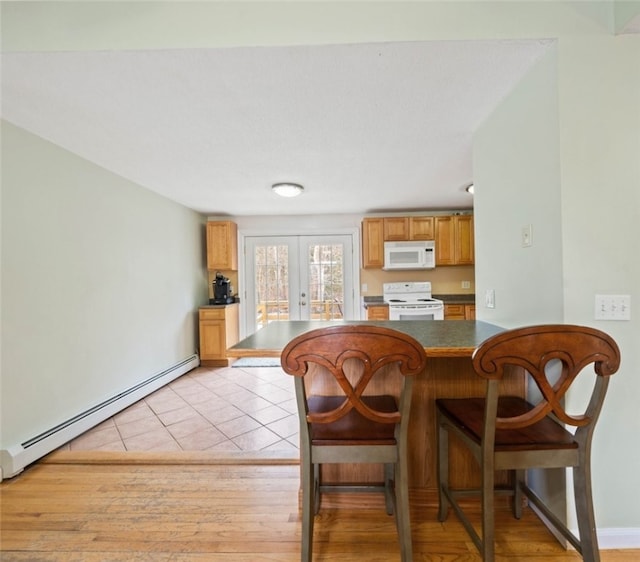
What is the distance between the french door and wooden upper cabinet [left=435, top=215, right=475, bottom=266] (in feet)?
4.23

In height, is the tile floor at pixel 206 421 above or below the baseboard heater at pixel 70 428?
below

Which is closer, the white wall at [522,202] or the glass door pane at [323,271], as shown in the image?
the white wall at [522,202]

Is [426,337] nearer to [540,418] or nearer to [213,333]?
[540,418]

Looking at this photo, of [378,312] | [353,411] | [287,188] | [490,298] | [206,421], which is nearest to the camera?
[353,411]

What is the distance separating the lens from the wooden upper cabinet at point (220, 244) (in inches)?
170

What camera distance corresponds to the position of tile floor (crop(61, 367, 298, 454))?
2154mm

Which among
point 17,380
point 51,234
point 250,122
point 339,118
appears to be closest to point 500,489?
point 339,118

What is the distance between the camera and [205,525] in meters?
1.45

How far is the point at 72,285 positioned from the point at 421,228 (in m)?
3.93

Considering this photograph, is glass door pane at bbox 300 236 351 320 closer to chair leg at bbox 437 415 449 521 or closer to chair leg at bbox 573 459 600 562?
chair leg at bbox 437 415 449 521

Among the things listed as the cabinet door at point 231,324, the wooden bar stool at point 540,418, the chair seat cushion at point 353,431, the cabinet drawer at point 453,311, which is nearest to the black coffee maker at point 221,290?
the cabinet door at point 231,324

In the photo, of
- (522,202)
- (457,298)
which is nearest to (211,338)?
(457,298)

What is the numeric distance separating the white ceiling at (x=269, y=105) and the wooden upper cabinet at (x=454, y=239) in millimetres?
1450

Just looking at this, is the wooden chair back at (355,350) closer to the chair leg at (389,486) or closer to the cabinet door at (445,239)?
the chair leg at (389,486)
